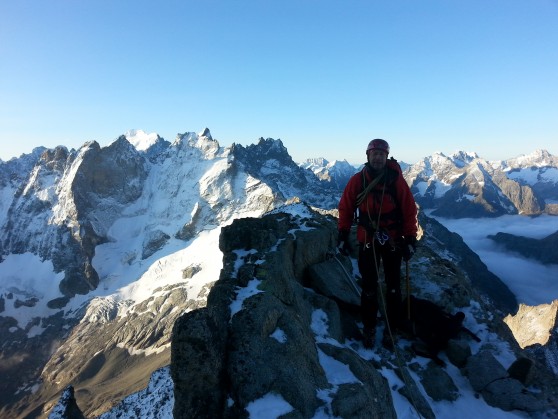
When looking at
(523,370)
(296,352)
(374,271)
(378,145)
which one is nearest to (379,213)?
(374,271)

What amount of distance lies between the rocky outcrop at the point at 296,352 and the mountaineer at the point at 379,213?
2637 mm

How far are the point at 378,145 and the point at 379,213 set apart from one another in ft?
7.63

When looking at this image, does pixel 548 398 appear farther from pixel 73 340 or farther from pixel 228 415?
pixel 73 340

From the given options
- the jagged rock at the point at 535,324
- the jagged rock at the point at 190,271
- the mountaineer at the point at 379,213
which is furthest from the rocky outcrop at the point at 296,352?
the jagged rock at the point at 190,271

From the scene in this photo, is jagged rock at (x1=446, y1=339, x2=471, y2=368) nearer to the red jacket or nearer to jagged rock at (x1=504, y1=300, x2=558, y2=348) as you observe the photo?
the red jacket

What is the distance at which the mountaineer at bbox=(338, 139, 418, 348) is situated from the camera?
1135 centimetres

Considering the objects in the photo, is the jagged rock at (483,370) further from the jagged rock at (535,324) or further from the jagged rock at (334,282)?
the jagged rock at (535,324)

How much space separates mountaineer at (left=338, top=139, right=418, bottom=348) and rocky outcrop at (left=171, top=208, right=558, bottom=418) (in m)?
2.64

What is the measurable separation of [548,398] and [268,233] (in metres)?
11.5

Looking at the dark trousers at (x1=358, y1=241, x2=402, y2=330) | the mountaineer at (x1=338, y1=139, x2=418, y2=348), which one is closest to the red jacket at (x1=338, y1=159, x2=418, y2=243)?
the mountaineer at (x1=338, y1=139, x2=418, y2=348)

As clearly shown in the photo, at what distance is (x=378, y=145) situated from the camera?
1136 centimetres

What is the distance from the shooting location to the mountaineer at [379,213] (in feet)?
37.2

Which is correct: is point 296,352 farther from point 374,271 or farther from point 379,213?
point 379,213

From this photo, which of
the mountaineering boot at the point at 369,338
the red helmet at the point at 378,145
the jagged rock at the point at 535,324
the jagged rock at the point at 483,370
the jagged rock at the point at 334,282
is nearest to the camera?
the jagged rock at the point at 483,370
